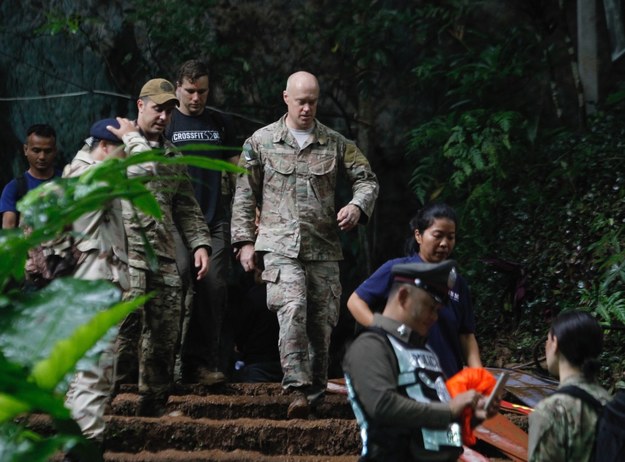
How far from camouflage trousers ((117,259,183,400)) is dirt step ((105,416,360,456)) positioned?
9.3 inches

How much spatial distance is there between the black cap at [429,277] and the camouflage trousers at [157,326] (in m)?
2.43

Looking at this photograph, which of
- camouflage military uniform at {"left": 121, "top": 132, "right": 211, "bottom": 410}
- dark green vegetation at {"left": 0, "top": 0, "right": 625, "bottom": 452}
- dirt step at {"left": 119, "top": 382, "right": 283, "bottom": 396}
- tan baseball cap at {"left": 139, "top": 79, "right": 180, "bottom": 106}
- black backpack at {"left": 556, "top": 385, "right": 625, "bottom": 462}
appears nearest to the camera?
black backpack at {"left": 556, "top": 385, "right": 625, "bottom": 462}

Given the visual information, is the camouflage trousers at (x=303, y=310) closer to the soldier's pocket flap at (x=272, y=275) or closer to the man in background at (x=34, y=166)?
the soldier's pocket flap at (x=272, y=275)

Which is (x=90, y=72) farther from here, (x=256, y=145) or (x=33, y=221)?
(x=33, y=221)

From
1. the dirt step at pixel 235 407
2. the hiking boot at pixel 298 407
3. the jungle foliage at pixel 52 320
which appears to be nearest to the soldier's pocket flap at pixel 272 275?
the hiking boot at pixel 298 407

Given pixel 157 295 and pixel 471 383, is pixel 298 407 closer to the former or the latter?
pixel 157 295

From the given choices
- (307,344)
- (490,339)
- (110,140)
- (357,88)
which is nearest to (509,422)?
(307,344)

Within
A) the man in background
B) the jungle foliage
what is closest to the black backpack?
the jungle foliage

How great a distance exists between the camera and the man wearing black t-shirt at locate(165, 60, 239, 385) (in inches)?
275

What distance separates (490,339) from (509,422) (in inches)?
133

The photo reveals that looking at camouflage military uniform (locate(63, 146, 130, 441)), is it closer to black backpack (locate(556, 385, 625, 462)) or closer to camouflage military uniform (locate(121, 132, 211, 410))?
camouflage military uniform (locate(121, 132, 211, 410))

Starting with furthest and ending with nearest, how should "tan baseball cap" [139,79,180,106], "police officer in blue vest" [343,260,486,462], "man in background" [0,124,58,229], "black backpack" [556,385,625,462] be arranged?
"man in background" [0,124,58,229]
"tan baseball cap" [139,79,180,106]
"black backpack" [556,385,625,462]
"police officer in blue vest" [343,260,486,462]

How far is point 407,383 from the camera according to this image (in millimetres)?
3383

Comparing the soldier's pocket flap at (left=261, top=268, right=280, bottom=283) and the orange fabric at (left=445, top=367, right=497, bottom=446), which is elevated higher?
the soldier's pocket flap at (left=261, top=268, right=280, bottom=283)
